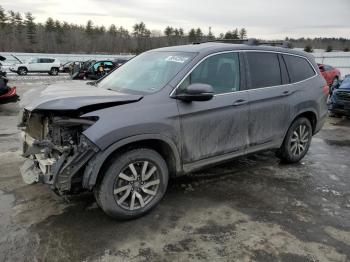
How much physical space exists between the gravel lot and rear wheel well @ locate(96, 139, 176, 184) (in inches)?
21.2

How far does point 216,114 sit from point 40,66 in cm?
3036

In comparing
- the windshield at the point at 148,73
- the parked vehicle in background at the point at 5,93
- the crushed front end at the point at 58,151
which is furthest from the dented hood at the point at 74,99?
the parked vehicle in background at the point at 5,93

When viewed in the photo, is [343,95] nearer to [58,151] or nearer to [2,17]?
[58,151]

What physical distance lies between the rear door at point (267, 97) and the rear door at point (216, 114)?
0.58 ft

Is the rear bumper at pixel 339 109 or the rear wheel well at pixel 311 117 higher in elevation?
the rear wheel well at pixel 311 117

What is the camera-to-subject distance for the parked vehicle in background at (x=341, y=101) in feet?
35.1

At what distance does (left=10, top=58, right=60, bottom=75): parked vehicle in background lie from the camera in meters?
30.4

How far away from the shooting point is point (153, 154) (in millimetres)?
3818

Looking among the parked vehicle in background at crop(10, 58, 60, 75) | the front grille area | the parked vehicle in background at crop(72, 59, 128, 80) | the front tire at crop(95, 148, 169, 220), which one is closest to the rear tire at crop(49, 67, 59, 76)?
the parked vehicle in background at crop(10, 58, 60, 75)

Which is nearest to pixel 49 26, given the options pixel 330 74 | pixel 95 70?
pixel 95 70

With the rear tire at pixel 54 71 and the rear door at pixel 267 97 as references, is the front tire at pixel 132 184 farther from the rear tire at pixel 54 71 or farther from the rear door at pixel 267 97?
the rear tire at pixel 54 71

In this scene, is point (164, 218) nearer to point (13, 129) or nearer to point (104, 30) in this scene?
point (13, 129)

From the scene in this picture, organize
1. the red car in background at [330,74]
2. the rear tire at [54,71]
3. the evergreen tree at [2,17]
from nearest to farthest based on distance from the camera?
the red car in background at [330,74] → the rear tire at [54,71] → the evergreen tree at [2,17]

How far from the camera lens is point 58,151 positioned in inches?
141
